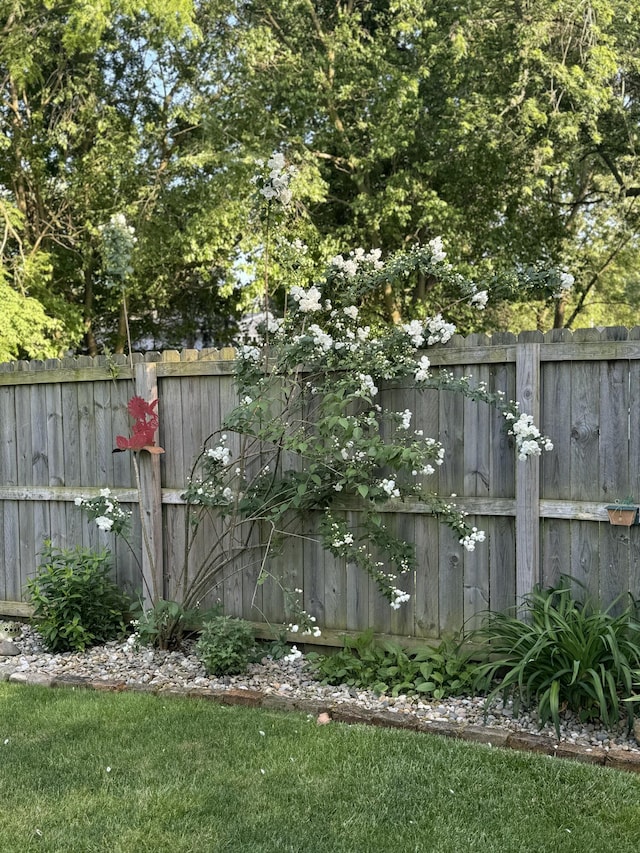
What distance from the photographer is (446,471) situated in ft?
13.1

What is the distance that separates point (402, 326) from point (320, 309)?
1.51 feet

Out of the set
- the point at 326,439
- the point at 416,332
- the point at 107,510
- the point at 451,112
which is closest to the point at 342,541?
the point at 326,439

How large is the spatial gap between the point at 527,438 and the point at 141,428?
87.8 inches

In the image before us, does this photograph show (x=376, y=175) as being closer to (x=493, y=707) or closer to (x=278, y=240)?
(x=278, y=240)

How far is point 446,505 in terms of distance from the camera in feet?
12.4

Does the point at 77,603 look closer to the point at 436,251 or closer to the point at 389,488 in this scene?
the point at 389,488

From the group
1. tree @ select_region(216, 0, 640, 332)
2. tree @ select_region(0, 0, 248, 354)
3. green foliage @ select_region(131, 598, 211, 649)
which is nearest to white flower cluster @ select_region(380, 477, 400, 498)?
green foliage @ select_region(131, 598, 211, 649)

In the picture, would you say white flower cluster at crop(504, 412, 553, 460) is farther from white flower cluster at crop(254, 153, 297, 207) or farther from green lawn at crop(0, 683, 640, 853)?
white flower cluster at crop(254, 153, 297, 207)

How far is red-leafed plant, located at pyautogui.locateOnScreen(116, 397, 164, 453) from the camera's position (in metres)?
4.40

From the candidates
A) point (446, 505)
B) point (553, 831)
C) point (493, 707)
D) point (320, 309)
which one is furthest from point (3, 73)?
point (553, 831)

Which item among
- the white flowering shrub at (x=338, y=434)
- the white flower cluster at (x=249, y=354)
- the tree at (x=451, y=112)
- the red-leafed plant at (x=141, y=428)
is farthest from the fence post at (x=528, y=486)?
the tree at (x=451, y=112)

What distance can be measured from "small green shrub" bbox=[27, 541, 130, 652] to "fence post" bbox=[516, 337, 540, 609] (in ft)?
8.09

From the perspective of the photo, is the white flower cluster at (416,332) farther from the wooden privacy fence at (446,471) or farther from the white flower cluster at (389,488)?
the white flower cluster at (389,488)

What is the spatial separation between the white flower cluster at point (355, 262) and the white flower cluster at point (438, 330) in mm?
527
